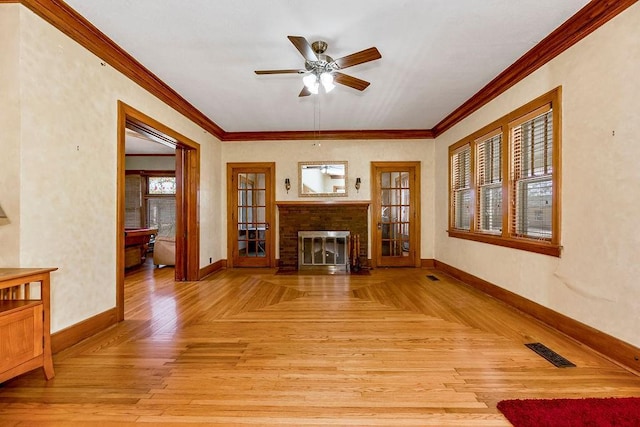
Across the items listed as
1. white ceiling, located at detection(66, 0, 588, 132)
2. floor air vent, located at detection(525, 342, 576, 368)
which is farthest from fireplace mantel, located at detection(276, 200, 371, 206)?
floor air vent, located at detection(525, 342, 576, 368)

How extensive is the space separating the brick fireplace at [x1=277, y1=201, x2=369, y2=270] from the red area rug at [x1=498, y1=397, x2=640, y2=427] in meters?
4.19

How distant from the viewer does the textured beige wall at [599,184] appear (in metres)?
2.11

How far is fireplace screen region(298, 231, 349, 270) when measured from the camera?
579 cm

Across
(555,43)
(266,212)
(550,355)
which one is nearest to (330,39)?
(555,43)

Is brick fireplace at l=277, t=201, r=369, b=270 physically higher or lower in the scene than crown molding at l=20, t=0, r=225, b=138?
lower

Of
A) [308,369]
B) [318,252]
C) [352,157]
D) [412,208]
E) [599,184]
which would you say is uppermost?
[352,157]

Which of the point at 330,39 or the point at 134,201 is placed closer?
the point at 330,39

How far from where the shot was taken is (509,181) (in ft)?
11.6

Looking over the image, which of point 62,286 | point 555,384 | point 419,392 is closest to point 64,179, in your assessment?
point 62,286

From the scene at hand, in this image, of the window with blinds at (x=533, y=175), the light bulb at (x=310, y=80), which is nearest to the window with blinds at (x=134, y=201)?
the light bulb at (x=310, y=80)

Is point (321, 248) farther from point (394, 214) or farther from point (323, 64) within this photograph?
point (323, 64)

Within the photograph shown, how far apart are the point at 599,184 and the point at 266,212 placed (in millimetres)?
4916

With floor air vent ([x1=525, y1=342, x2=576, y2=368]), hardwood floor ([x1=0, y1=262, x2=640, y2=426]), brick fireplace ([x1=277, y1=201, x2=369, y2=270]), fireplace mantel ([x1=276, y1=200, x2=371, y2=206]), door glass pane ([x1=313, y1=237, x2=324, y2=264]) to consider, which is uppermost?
fireplace mantel ([x1=276, y1=200, x2=371, y2=206])

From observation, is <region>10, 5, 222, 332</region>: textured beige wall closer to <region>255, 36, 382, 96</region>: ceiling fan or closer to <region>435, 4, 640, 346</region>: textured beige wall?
<region>255, 36, 382, 96</region>: ceiling fan
